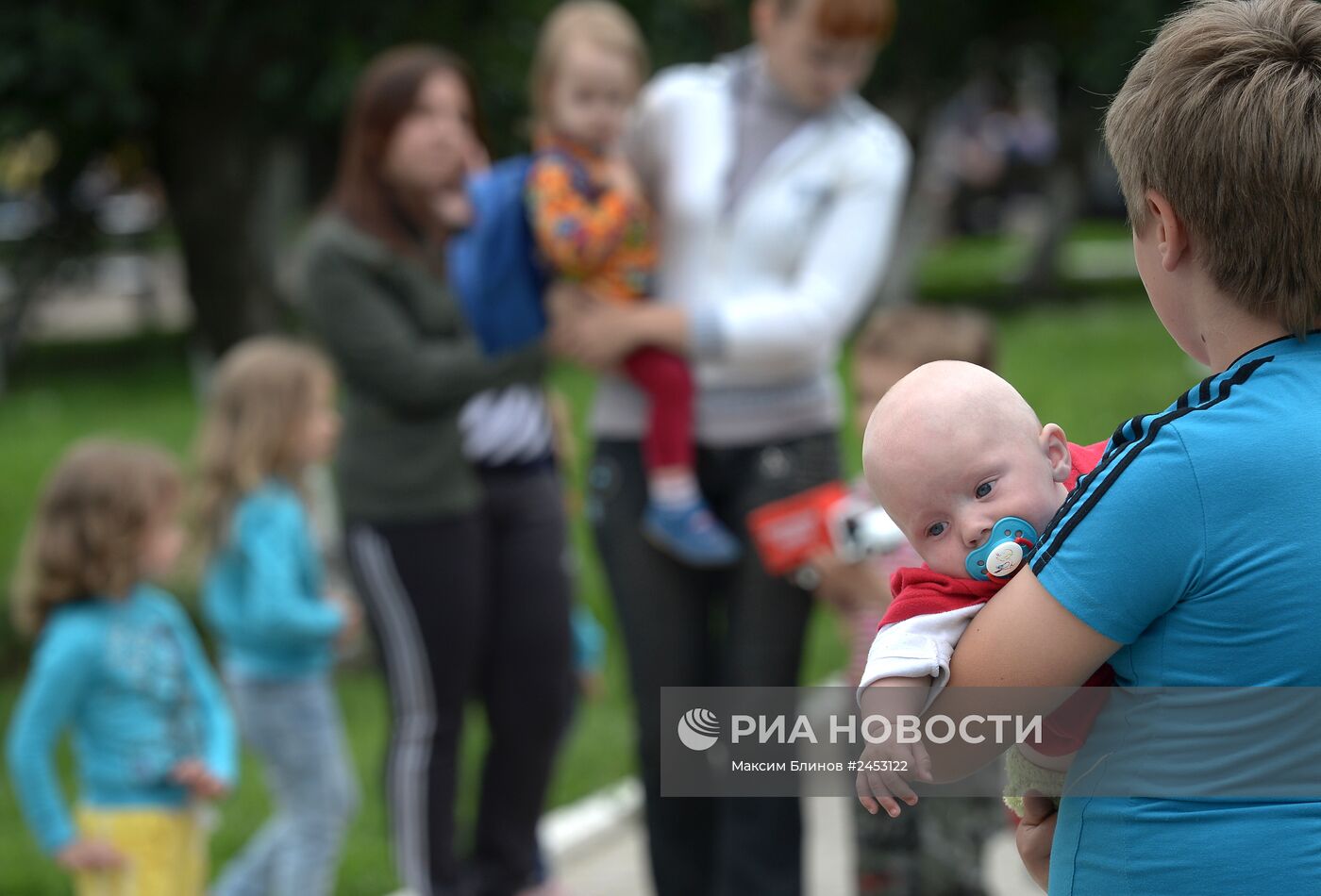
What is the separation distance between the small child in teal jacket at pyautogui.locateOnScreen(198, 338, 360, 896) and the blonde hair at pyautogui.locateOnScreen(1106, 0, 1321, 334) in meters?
2.86

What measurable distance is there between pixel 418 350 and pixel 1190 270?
240cm

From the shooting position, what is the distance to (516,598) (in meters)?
3.88

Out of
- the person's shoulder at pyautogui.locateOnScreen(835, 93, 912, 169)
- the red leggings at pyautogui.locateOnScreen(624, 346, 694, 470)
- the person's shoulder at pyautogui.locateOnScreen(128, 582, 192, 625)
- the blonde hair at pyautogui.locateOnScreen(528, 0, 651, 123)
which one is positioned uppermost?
the blonde hair at pyautogui.locateOnScreen(528, 0, 651, 123)

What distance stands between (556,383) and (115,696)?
12.1m

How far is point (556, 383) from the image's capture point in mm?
15398

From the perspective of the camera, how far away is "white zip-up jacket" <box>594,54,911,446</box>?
3301 millimetres

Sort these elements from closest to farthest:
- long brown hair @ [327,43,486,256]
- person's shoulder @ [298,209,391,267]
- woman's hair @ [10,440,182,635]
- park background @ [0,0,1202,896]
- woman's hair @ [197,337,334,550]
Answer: woman's hair @ [10,440,182,635] → person's shoulder @ [298,209,391,267] → long brown hair @ [327,43,486,256] → woman's hair @ [197,337,334,550] → park background @ [0,0,1202,896]

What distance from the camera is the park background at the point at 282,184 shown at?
6922 millimetres

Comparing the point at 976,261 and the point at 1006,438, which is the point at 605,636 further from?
the point at 976,261

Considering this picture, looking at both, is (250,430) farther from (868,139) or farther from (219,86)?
(219,86)

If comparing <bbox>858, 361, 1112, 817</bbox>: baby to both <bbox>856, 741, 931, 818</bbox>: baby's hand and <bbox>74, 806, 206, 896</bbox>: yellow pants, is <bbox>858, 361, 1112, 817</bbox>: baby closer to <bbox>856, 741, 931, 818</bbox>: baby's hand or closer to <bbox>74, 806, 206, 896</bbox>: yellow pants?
<bbox>856, 741, 931, 818</bbox>: baby's hand

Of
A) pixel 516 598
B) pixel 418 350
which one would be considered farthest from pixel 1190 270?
pixel 516 598

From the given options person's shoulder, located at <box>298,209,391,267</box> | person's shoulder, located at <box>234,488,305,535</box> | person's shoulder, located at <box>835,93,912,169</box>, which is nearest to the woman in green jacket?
person's shoulder, located at <box>298,209,391,267</box>

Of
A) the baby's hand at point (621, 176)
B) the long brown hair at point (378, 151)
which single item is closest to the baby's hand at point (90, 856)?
the long brown hair at point (378, 151)
